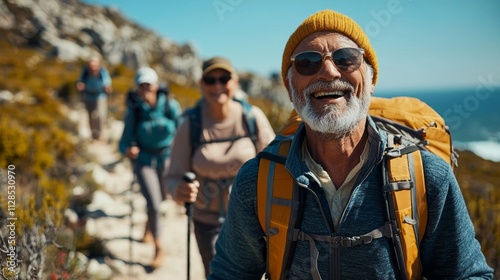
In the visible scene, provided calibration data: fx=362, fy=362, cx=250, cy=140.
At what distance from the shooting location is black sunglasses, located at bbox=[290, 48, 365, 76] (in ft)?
4.92

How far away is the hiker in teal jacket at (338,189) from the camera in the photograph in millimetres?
1375

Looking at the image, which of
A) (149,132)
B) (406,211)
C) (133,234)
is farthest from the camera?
(133,234)

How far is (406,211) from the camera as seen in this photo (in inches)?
52.4

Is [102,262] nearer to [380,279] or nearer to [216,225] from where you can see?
[216,225]

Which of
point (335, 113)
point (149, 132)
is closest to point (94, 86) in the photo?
point (149, 132)

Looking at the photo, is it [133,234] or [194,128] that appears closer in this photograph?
[194,128]

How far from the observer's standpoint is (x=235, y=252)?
1.62m

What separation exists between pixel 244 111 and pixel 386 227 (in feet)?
6.12

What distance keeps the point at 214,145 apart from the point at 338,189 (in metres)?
1.55

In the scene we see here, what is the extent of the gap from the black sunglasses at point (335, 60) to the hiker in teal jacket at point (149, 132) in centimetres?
305

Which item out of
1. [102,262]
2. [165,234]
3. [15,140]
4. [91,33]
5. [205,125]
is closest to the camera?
[205,125]

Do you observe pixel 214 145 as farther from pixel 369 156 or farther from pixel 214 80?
pixel 369 156

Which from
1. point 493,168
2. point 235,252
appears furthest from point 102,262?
point 493,168

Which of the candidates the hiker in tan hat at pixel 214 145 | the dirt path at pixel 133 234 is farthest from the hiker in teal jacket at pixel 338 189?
the dirt path at pixel 133 234
